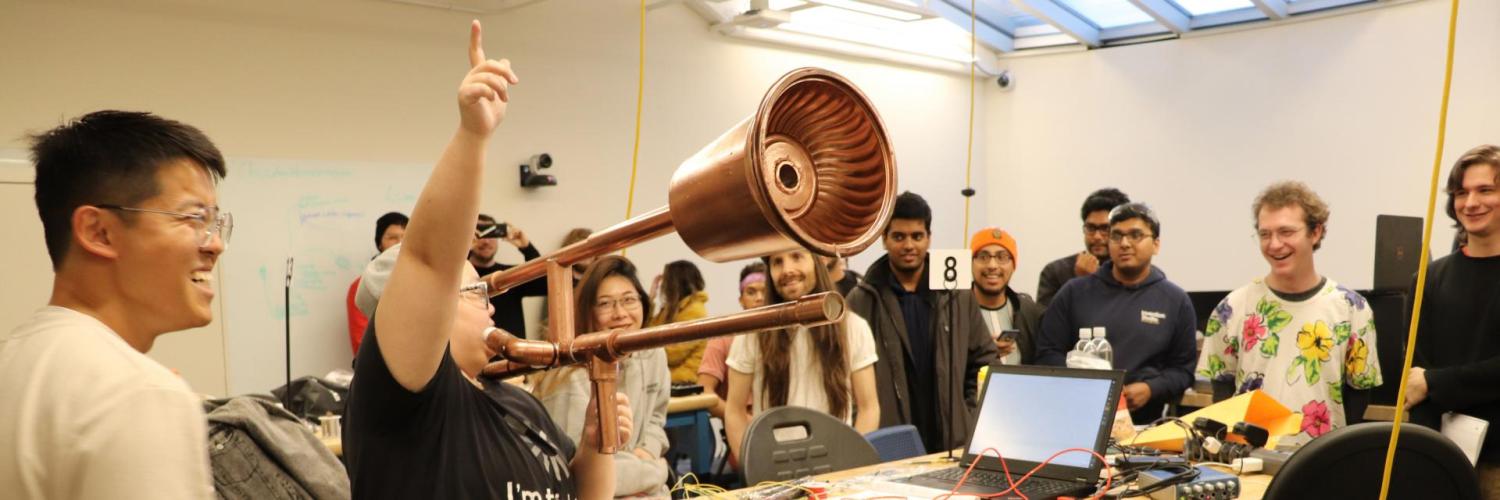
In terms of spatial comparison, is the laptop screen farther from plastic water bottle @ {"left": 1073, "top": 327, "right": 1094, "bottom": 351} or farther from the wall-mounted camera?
the wall-mounted camera

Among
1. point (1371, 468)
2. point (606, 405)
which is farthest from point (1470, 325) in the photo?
point (606, 405)

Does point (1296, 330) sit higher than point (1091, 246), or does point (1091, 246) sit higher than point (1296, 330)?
point (1091, 246)

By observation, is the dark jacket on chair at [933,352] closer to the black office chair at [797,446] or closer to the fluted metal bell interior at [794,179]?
the black office chair at [797,446]

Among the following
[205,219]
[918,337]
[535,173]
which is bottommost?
[918,337]

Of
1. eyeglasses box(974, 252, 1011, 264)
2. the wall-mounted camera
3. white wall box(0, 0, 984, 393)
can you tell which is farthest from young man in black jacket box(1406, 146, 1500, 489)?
the wall-mounted camera

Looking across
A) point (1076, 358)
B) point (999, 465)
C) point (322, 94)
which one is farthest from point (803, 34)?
point (999, 465)

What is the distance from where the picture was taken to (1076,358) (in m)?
3.55

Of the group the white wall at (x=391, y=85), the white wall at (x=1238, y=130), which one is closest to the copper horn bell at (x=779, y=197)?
the white wall at (x=391, y=85)

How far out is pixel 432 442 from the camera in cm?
146

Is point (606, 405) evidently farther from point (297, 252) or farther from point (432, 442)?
point (297, 252)

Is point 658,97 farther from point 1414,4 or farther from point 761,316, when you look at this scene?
point 761,316

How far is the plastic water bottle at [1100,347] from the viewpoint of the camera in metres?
3.85

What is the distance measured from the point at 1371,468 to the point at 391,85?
520 cm

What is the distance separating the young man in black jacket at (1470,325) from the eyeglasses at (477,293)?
101 inches
